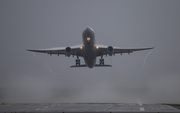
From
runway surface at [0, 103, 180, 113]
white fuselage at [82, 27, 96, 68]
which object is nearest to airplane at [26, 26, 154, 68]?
white fuselage at [82, 27, 96, 68]

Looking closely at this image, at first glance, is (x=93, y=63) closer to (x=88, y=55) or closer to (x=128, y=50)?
(x=88, y=55)

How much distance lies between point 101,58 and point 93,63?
3.32 m

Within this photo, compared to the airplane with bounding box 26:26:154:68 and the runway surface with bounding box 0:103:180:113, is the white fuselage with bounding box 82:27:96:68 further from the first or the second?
the runway surface with bounding box 0:103:180:113

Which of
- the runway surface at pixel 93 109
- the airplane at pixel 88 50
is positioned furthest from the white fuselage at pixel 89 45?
the runway surface at pixel 93 109

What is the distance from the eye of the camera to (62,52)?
49812 mm

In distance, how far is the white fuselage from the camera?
42562 millimetres

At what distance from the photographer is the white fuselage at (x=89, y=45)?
42.6m

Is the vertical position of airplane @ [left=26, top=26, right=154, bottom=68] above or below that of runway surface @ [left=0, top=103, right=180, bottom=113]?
above

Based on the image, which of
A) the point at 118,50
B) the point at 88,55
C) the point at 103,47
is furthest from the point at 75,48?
the point at 118,50

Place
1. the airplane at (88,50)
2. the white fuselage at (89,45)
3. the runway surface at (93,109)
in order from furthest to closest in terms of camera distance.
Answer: the airplane at (88,50) < the white fuselage at (89,45) < the runway surface at (93,109)

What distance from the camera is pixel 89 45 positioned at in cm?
4362

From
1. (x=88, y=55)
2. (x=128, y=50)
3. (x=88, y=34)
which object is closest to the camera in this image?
(x=88, y=34)

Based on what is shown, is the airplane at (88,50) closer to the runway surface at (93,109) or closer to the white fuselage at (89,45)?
the white fuselage at (89,45)

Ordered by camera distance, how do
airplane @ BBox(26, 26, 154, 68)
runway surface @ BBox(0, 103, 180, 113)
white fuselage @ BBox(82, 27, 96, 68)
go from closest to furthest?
1. runway surface @ BBox(0, 103, 180, 113)
2. white fuselage @ BBox(82, 27, 96, 68)
3. airplane @ BBox(26, 26, 154, 68)
